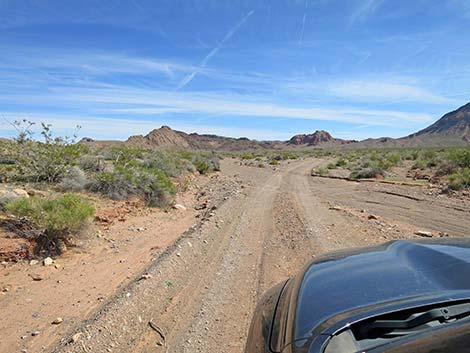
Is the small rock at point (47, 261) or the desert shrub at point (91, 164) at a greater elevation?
the desert shrub at point (91, 164)

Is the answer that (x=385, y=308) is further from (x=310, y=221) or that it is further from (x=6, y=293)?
(x=310, y=221)

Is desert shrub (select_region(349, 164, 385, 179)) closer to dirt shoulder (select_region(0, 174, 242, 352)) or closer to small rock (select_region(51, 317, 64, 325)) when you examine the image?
dirt shoulder (select_region(0, 174, 242, 352))

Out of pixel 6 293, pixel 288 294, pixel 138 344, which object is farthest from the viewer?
pixel 6 293

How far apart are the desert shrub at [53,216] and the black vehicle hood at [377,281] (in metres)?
5.76

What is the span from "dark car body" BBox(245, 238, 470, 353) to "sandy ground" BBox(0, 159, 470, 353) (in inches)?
80.0

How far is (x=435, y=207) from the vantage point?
12.3 m

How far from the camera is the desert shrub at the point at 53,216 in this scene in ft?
22.7

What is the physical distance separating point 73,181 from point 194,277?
25.1 feet

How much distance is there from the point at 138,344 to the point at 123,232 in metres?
4.76

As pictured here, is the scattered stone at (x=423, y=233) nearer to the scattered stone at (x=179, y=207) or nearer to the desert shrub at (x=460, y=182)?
the scattered stone at (x=179, y=207)

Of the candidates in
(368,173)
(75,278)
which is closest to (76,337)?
(75,278)

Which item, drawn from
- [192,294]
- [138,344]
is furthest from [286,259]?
[138,344]

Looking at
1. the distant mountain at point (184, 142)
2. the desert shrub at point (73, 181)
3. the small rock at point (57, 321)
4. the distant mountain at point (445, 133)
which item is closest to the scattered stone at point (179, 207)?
the desert shrub at point (73, 181)

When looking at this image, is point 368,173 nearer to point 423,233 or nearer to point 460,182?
point 460,182
